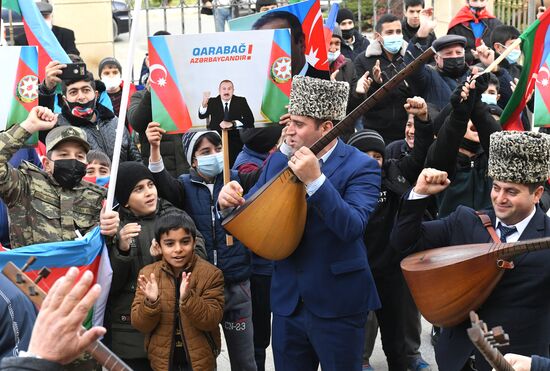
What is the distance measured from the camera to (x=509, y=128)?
729cm

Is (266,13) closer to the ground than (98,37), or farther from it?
farther from it

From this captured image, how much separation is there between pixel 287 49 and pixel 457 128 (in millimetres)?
1251

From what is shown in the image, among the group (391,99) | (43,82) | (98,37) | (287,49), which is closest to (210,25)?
(98,37)

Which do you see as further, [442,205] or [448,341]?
[442,205]

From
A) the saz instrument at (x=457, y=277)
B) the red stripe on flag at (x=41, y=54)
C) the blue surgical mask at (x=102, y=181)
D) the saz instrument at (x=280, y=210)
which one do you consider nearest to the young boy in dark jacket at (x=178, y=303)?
the saz instrument at (x=280, y=210)

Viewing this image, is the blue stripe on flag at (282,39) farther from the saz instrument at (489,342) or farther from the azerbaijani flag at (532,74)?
the saz instrument at (489,342)

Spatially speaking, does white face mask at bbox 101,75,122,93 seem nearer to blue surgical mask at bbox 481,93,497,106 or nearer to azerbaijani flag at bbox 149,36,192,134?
blue surgical mask at bbox 481,93,497,106

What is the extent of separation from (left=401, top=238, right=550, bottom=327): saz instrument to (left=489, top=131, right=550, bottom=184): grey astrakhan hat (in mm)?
398

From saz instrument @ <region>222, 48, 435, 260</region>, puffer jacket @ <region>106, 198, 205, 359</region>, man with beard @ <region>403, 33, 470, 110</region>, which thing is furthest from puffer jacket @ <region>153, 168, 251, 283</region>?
man with beard @ <region>403, 33, 470, 110</region>

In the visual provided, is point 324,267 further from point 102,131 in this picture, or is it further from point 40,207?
point 102,131

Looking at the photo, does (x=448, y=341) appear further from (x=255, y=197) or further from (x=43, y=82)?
(x=43, y=82)

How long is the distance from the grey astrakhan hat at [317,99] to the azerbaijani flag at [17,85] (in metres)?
1.94

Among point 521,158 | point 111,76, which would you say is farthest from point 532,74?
point 111,76

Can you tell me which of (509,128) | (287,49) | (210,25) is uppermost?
(287,49)
